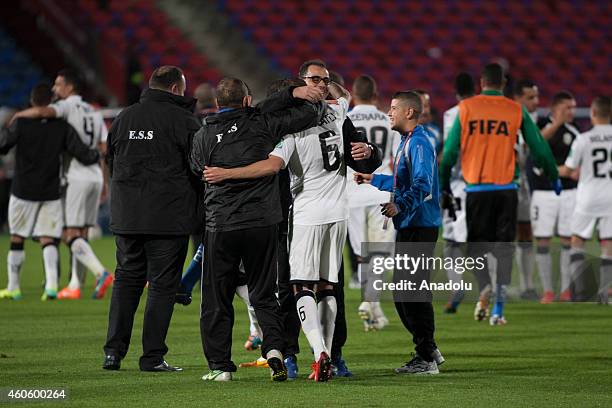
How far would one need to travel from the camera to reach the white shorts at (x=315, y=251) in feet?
26.2

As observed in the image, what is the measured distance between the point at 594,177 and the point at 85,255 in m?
5.77

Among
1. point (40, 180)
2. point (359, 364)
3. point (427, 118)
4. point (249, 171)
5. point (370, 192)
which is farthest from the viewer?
point (40, 180)

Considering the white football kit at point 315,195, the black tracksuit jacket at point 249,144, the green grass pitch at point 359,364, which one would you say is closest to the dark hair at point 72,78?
the green grass pitch at point 359,364

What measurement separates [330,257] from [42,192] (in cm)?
654

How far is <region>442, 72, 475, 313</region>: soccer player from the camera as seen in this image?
12234 mm

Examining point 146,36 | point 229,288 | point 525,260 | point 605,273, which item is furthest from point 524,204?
point 146,36

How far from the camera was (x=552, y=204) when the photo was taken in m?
14.2

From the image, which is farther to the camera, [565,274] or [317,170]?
[565,274]

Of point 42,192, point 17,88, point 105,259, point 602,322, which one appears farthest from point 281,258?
point 17,88

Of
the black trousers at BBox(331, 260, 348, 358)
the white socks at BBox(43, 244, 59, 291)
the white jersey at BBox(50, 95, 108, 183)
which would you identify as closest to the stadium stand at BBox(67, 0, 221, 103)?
the white jersey at BBox(50, 95, 108, 183)

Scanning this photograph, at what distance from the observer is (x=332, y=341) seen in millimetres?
8383

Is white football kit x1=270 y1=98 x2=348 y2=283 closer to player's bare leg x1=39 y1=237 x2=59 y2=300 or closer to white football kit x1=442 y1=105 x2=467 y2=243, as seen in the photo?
white football kit x1=442 y1=105 x2=467 y2=243

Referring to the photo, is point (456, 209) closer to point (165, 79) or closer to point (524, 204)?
point (524, 204)

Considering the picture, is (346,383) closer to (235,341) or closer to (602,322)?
(235,341)
